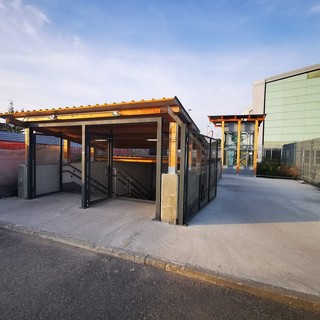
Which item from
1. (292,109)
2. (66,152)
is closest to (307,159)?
(292,109)

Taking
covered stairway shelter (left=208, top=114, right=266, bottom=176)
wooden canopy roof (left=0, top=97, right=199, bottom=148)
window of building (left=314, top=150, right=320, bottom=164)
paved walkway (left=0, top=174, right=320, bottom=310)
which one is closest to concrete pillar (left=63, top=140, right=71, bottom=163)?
wooden canopy roof (left=0, top=97, right=199, bottom=148)

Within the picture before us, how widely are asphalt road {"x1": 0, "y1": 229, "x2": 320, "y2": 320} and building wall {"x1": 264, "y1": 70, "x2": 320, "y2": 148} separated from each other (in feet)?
76.8

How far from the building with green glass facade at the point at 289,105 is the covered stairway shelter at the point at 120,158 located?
1762cm

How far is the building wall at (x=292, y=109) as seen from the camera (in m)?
21.0

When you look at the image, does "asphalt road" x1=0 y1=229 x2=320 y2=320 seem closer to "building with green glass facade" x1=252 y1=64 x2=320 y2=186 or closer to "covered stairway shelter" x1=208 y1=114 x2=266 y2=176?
"covered stairway shelter" x1=208 y1=114 x2=266 y2=176

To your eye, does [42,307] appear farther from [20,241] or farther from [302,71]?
[302,71]

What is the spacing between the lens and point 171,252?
343cm

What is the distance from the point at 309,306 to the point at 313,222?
3.56m

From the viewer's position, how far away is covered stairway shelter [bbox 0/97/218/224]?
4816 millimetres

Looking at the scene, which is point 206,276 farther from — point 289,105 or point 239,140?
point 289,105

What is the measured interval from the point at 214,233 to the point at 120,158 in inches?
270

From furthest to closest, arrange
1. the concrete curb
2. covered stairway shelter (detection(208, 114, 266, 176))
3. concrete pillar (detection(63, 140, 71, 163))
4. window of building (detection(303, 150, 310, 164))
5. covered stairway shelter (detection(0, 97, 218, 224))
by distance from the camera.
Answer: covered stairway shelter (detection(208, 114, 266, 176)) → window of building (detection(303, 150, 310, 164)) → concrete pillar (detection(63, 140, 71, 163)) → covered stairway shelter (detection(0, 97, 218, 224)) → the concrete curb

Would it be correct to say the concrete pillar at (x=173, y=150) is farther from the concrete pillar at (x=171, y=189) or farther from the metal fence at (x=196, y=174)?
the metal fence at (x=196, y=174)

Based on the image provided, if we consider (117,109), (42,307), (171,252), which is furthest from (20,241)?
(117,109)
